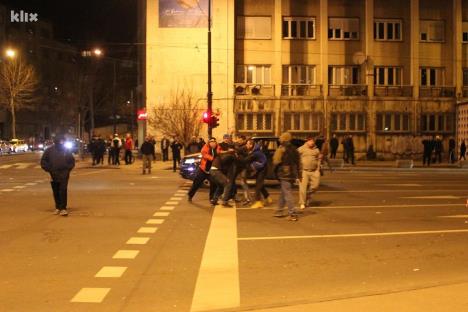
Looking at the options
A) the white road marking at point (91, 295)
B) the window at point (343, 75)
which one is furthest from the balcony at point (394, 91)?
the white road marking at point (91, 295)

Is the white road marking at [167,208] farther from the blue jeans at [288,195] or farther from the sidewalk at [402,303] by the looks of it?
the sidewalk at [402,303]

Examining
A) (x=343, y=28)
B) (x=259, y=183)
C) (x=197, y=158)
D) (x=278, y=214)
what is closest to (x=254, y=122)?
(x=343, y=28)

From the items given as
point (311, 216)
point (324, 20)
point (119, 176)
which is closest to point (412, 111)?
point (324, 20)

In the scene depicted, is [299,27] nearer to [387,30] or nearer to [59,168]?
[387,30]

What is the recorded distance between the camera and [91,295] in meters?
7.30

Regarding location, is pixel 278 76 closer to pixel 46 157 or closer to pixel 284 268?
pixel 46 157

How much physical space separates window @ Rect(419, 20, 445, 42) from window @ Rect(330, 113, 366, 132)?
7.50 metres

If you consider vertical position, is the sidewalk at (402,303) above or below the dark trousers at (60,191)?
below

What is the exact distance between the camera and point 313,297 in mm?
7180

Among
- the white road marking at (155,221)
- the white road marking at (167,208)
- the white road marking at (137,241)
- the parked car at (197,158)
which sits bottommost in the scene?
the white road marking at (137,241)

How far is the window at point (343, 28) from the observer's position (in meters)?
45.3

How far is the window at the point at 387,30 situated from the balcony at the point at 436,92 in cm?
397

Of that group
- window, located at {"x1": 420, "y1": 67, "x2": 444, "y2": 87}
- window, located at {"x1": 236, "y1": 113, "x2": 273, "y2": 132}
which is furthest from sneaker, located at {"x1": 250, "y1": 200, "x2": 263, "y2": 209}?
window, located at {"x1": 420, "y1": 67, "x2": 444, "y2": 87}

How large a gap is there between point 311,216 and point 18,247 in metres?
6.28
